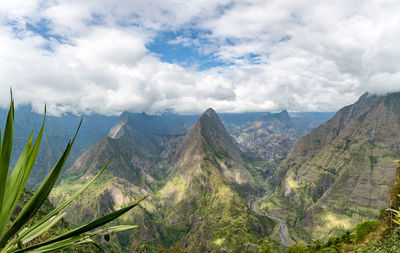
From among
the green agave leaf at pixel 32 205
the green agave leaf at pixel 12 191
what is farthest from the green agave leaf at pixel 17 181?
the green agave leaf at pixel 32 205

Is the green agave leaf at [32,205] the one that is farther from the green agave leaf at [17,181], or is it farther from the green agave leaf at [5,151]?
the green agave leaf at [5,151]

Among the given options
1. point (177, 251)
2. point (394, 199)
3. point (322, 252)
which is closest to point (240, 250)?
point (322, 252)

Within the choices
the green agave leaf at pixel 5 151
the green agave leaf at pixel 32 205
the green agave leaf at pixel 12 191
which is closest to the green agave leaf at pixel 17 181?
the green agave leaf at pixel 12 191

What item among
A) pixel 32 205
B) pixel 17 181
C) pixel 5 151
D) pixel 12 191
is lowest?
pixel 32 205

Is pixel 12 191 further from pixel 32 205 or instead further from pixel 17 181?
pixel 32 205

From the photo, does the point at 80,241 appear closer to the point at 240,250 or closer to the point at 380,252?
the point at 380,252

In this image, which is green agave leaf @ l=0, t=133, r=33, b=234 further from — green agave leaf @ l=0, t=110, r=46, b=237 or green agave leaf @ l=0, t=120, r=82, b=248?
green agave leaf @ l=0, t=120, r=82, b=248

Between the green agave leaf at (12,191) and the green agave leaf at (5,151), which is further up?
the green agave leaf at (5,151)

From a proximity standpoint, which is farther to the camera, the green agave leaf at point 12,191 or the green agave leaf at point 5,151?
→ the green agave leaf at point 12,191

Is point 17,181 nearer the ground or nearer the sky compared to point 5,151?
nearer the ground

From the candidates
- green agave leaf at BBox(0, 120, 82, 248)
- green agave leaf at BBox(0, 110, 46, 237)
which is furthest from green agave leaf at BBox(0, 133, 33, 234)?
green agave leaf at BBox(0, 120, 82, 248)

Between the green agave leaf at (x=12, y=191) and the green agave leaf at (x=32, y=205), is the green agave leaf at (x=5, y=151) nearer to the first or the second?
the green agave leaf at (x=12, y=191)

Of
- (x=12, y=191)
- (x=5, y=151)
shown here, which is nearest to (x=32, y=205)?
(x=12, y=191)
